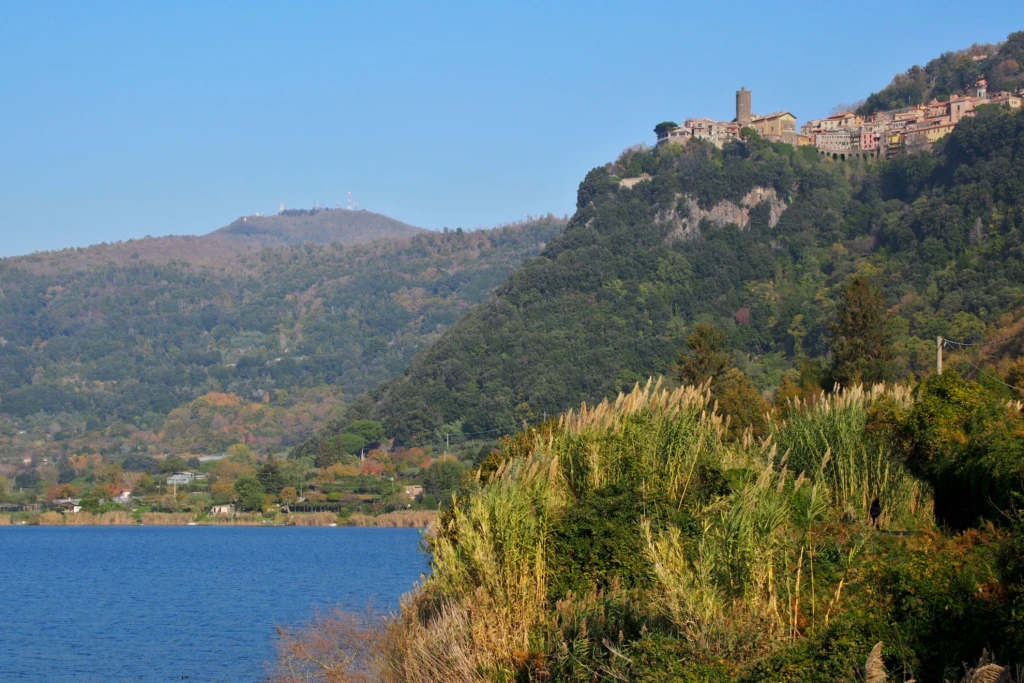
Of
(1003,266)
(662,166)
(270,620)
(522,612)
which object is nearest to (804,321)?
(1003,266)

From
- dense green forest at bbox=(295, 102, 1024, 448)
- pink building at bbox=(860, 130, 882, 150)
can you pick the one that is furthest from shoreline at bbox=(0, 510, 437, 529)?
pink building at bbox=(860, 130, 882, 150)

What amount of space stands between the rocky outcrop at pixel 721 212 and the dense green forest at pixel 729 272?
0.61ft

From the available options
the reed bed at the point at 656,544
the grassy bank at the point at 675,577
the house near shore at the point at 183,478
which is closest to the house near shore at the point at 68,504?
the house near shore at the point at 183,478

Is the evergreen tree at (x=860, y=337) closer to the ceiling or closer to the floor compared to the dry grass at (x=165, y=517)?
closer to the ceiling

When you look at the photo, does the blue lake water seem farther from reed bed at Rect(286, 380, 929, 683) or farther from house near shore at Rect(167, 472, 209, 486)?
→ house near shore at Rect(167, 472, 209, 486)

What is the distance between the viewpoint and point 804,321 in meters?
94.4

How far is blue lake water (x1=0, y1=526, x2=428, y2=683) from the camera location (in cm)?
2594

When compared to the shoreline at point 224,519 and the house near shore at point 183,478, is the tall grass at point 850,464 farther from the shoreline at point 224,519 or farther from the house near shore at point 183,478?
the house near shore at point 183,478

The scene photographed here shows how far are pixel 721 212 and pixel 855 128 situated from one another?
26476 mm

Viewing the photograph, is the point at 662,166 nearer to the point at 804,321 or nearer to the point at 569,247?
the point at 569,247

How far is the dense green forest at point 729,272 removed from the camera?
83250mm

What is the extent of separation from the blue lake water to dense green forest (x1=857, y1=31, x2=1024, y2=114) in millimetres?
93828

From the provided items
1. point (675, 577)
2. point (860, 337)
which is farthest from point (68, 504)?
point (675, 577)

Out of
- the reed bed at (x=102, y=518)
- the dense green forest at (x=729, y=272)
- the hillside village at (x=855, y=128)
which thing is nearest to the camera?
the dense green forest at (x=729, y=272)
